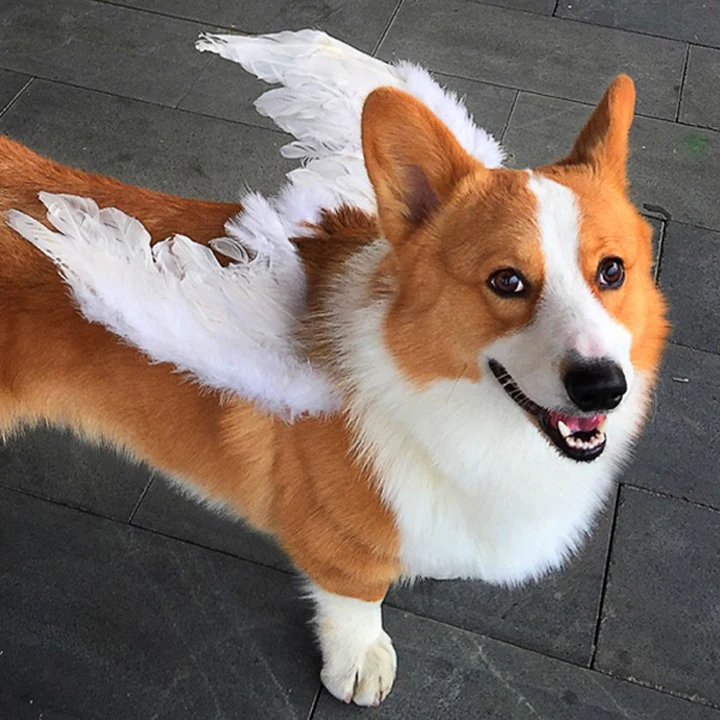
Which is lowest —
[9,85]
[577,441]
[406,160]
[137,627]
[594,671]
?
[137,627]

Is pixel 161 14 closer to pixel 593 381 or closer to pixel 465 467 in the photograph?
pixel 465 467

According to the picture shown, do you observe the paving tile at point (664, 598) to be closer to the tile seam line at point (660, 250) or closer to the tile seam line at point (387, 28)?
the tile seam line at point (660, 250)

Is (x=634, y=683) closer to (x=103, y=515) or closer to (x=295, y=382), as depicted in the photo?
(x=295, y=382)

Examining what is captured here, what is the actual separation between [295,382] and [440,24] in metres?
2.25

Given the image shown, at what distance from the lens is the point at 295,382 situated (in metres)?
1.42

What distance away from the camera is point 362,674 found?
1789 mm

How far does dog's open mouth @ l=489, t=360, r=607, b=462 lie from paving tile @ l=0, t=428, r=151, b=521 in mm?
1181

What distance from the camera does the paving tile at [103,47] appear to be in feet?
9.80

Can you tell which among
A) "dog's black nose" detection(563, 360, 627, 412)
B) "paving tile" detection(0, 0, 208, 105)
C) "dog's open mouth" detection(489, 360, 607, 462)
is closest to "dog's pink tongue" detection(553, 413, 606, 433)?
"dog's open mouth" detection(489, 360, 607, 462)

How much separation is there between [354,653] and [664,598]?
0.75 meters

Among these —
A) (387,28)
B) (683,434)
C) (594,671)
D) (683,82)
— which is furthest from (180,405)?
(683,82)

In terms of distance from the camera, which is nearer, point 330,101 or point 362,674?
point 330,101

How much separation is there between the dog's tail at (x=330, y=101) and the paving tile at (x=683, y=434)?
3.11ft

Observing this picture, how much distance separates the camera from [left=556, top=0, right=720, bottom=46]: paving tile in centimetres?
324
